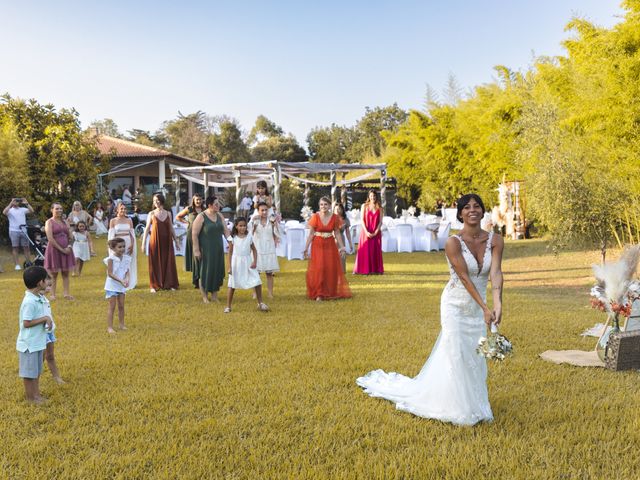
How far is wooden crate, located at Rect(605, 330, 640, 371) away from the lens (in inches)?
217

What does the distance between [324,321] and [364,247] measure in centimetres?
535

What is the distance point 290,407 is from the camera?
4.54m

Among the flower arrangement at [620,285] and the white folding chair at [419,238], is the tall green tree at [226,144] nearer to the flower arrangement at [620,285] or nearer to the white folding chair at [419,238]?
the white folding chair at [419,238]

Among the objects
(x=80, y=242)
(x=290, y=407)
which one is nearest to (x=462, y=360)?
A: (x=290, y=407)

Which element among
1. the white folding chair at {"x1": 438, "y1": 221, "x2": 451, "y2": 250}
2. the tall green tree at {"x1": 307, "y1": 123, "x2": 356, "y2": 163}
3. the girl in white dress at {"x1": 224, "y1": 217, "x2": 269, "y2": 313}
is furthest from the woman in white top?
the tall green tree at {"x1": 307, "y1": 123, "x2": 356, "y2": 163}

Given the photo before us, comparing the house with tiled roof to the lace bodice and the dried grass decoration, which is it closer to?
the dried grass decoration

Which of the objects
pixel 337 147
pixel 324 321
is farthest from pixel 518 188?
pixel 337 147

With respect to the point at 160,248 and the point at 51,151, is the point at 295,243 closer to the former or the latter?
the point at 160,248

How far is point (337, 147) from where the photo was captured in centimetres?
6309

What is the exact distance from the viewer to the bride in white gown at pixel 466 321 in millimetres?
4160

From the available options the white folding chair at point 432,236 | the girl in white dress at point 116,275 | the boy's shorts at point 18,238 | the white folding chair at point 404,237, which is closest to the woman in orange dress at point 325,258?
the girl in white dress at point 116,275

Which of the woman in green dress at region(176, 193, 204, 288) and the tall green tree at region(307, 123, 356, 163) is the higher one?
the tall green tree at region(307, 123, 356, 163)

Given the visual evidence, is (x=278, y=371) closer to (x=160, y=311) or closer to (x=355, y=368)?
(x=355, y=368)

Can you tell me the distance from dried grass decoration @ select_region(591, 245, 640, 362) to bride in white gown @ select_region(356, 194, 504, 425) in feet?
6.71
